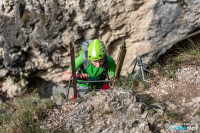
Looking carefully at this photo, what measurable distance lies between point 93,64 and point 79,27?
2208mm

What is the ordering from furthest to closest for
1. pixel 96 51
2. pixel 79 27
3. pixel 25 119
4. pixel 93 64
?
pixel 79 27
pixel 93 64
pixel 96 51
pixel 25 119

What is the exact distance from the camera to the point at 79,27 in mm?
6156

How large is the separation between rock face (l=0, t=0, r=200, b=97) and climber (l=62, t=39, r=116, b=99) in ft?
5.52

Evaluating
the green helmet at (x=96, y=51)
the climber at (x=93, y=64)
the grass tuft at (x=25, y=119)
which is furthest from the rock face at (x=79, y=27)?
→ the grass tuft at (x=25, y=119)

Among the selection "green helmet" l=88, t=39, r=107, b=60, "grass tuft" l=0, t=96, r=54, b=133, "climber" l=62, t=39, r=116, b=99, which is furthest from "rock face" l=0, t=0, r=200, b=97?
"grass tuft" l=0, t=96, r=54, b=133

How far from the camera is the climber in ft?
13.6

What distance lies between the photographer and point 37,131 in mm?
2900

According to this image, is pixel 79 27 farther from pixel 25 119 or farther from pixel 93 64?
pixel 25 119

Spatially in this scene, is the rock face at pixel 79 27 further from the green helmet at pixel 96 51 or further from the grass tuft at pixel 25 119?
the grass tuft at pixel 25 119

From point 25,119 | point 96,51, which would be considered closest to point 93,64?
point 96,51

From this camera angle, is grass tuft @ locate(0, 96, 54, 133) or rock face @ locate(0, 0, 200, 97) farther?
rock face @ locate(0, 0, 200, 97)

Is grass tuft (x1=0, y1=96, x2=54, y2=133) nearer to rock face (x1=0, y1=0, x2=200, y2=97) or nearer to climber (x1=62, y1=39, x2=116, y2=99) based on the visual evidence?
climber (x1=62, y1=39, x2=116, y2=99)

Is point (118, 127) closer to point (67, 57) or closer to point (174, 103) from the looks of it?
point (174, 103)

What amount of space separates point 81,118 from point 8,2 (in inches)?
187
